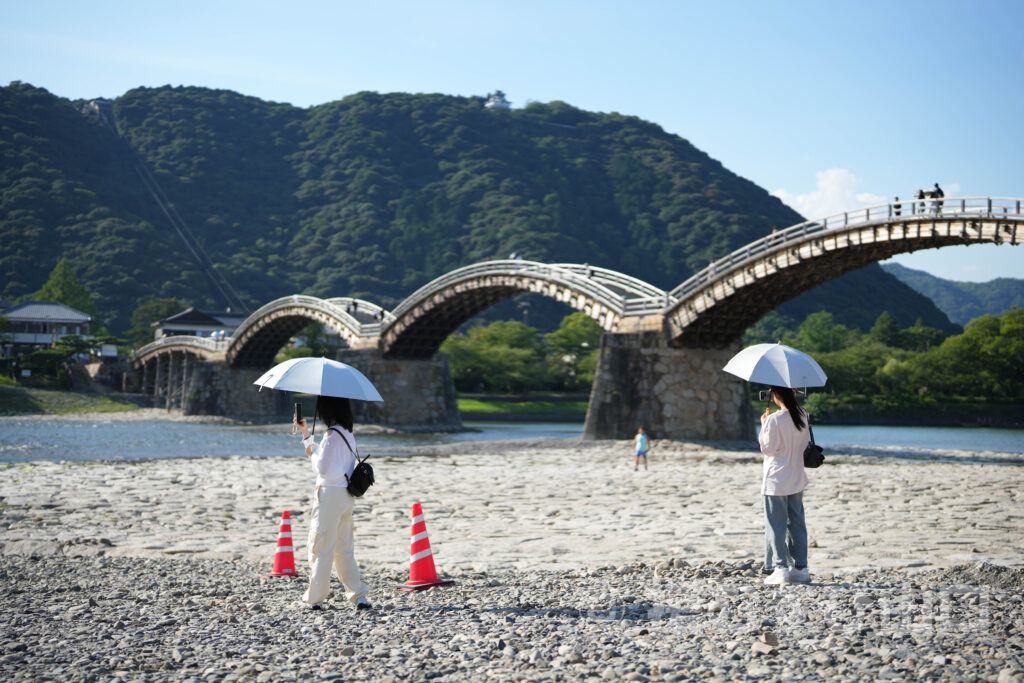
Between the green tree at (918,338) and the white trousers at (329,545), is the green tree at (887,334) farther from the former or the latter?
the white trousers at (329,545)

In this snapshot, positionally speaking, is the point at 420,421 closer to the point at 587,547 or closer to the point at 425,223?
the point at 587,547

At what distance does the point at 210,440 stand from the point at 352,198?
113 m

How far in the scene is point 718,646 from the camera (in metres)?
5.29

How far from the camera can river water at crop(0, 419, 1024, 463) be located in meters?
27.5

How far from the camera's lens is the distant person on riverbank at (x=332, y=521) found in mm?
6402

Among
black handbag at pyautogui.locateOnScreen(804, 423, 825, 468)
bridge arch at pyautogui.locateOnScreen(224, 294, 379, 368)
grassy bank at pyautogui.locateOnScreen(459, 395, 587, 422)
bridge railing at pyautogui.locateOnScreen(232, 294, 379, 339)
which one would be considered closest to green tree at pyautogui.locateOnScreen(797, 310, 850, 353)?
grassy bank at pyautogui.locateOnScreen(459, 395, 587, 422)

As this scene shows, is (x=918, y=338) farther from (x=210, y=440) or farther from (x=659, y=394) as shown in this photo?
(x=210, y=440)

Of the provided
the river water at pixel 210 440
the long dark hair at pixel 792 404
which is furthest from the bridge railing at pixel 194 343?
the long dark hair at pixel 792 404

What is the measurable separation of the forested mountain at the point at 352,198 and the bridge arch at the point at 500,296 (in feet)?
227

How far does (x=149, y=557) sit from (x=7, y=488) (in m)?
7.65

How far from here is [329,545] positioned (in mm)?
6418

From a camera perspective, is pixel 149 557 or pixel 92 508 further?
pixel 92 508

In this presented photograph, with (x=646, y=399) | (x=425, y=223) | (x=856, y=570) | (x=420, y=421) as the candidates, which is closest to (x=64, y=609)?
(x=856, y=570)

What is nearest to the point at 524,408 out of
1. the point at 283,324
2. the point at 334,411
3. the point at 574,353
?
the point at 574,353
